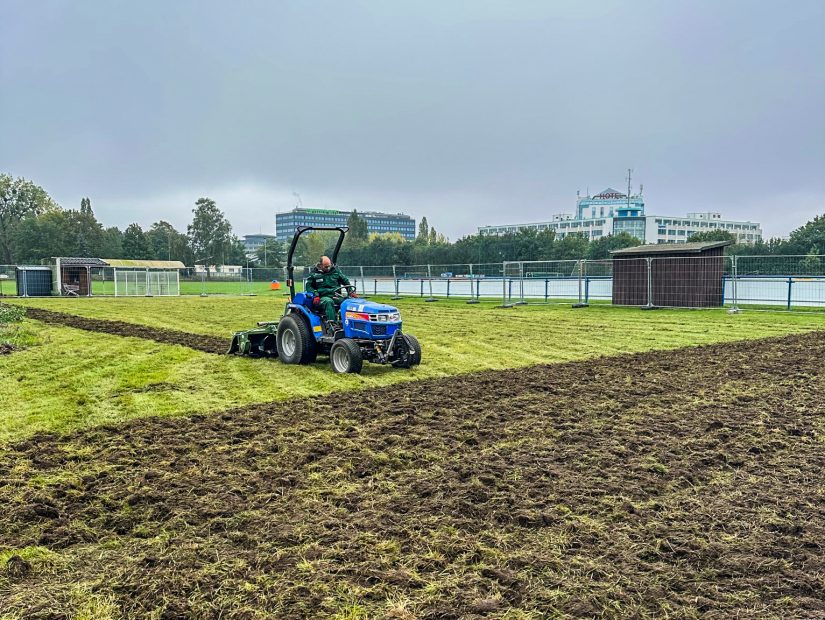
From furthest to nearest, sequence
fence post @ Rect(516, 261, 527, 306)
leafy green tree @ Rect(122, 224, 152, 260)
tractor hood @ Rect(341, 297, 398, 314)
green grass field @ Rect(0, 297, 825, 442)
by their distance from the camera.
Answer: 1. leafy green tree @ Rect(122, 224, 152, 260)
2. fence post @ Rect(516, 261, 527, 306)
3. tractor hood @ Rect(341, 297, 398, 314)
4. green grass field @ Rect(0, 297, 825, 442)

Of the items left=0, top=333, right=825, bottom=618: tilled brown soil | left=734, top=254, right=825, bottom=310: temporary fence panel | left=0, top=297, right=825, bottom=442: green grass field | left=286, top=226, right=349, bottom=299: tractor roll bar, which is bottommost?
left=0, top=333, right=825, bottom=618: tilled brown soil

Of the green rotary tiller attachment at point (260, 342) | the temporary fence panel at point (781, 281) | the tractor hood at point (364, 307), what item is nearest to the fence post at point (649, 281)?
the temporary fence panel at point (781, 281)

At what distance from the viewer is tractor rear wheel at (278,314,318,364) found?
31.1 ft

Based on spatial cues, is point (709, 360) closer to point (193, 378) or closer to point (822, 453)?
point (822, 453)

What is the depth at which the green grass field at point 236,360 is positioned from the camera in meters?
7.02

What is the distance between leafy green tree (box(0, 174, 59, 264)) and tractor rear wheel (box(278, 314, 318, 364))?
81821 mm

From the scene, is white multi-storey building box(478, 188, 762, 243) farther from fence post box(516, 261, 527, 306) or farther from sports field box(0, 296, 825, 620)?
sports field box(0, 296, 825, 620)

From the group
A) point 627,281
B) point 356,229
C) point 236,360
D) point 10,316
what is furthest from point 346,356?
point 356,229

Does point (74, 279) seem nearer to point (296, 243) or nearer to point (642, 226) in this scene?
point (296, 243)

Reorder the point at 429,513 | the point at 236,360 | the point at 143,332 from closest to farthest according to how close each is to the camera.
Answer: the point at 429,513
the point at 236,360
the point at 143,332

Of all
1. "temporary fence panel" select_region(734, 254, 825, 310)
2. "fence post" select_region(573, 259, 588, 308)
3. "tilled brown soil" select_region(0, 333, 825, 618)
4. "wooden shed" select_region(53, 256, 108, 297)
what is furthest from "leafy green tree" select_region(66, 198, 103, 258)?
"tilled brown soil" select_region(0, 333, 825, 618)

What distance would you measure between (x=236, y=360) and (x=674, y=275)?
614 inches

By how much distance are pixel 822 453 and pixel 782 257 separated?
54.8 ft

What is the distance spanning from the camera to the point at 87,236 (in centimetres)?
7994
